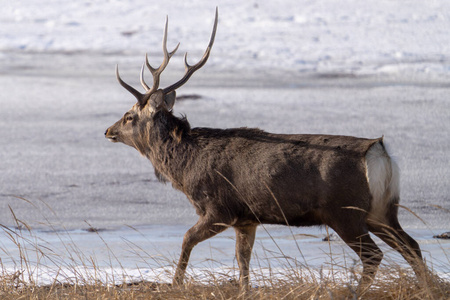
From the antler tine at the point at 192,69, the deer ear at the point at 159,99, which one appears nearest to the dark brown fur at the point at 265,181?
the deer ear at the point at 159,99

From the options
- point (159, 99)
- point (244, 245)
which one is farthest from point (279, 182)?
point (159, 99)

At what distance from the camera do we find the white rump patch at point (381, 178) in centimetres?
460

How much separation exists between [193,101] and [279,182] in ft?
19.5

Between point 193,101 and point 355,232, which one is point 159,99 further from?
point 193,101

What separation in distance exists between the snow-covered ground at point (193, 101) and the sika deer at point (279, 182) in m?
0.31

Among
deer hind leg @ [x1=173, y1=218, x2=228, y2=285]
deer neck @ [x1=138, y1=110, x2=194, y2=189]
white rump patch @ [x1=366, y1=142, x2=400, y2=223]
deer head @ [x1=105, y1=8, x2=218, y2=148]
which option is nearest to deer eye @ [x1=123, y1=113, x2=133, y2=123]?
deer head @ [x1=105, y1=8, x2=218, y2=148]

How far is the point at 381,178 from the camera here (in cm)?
460

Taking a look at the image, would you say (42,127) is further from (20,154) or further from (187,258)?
(187,258)

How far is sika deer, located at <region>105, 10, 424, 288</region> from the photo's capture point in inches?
182

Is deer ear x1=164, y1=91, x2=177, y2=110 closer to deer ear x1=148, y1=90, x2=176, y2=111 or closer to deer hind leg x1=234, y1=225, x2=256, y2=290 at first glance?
deer ear x1=148, y1=90, x2=176, y2=111

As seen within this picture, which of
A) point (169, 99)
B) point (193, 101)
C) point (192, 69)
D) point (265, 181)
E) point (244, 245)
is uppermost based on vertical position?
point (192, 69)

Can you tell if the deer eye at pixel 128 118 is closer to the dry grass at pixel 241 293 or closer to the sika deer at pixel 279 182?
the sika deer at pixel 279 182

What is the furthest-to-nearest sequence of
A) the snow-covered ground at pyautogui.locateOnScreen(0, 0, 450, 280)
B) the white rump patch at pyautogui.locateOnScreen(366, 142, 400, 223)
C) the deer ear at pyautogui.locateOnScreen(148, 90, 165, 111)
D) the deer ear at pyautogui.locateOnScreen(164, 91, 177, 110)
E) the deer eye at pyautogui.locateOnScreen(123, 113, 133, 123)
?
1. the snow-covered ground at pyautogui.locateOnScreen(0, 0, 450, 280)
2. the deer eye at pyautogui.locateOnScreen(123, 113, 133, 123)
3. the deer ear at pyautogui.locateOnScreen(164, 91, 177, 110)
4. the deer ear at pyautogui.locateOnScreen(148, 90, 165, 111)
5. the white rump patch at pyautogui.locateOnScreen(366, 142, 400, 223)

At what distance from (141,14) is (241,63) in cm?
390
